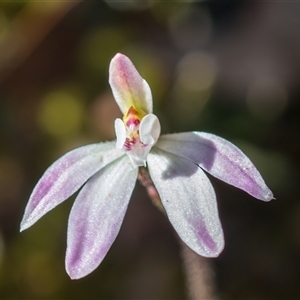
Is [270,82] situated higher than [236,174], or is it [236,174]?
[270,82]

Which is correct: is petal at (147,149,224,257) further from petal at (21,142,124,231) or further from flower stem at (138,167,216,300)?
flower stem at (138,167,216,300)

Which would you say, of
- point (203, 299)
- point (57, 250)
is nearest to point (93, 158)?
point (203, 299)

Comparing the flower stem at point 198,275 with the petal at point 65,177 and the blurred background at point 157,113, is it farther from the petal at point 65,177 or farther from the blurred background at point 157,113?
the petal at point 65,177

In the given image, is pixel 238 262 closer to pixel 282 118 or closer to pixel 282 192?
pixel 282 192

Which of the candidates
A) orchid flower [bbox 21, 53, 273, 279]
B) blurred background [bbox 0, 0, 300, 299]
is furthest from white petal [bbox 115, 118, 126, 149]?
blurred background [bbox 0, 0, 300, 299]

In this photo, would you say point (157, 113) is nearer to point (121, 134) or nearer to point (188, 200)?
point (121, 134)

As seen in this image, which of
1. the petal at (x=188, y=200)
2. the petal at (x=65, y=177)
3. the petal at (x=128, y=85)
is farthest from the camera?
the petal at (x=128, y=85)

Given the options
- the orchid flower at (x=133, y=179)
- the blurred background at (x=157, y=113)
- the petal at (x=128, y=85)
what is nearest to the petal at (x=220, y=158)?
the orchid flower at (x=133, y=179)
